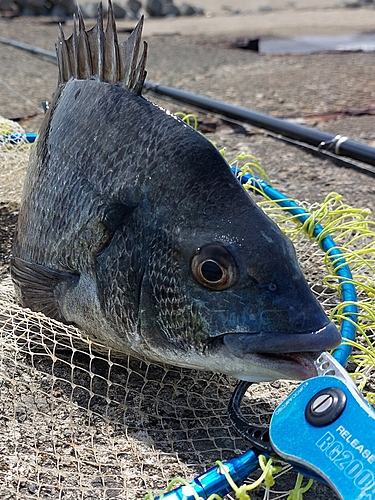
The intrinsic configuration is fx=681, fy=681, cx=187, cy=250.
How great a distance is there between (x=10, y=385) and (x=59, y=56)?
1.17 meters

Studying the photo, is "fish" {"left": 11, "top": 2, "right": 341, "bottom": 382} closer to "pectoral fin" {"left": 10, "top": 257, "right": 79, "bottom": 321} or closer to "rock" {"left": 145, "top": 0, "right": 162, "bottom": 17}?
"pectoral fin" {"left": 10, "top": 257, "right": 79, "bottom": 321}

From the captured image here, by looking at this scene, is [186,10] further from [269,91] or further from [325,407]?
[325,407]

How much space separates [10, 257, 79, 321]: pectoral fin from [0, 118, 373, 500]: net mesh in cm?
5

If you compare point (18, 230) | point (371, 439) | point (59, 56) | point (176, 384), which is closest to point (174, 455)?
point (176, 384)

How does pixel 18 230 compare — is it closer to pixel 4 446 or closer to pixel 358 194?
pixel 4 446

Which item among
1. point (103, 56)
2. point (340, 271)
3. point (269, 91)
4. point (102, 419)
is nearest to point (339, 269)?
point (340, 271)

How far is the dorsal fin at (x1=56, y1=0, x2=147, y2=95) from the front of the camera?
2143 millimetres

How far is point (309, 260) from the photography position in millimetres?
2951

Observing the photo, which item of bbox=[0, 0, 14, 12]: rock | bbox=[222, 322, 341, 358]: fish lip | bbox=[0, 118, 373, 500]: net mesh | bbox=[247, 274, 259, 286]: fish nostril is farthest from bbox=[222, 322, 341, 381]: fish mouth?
bbox=[0, 0, 14, 12]: rock

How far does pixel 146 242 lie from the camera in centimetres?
189

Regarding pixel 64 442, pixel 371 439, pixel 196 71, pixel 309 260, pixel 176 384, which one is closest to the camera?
pixel 371 439

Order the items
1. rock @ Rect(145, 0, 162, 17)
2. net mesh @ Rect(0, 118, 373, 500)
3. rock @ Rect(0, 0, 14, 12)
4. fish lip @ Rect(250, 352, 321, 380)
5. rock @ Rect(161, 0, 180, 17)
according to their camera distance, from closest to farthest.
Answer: fish lip @ Rect(250, 352, 321, 380), net mesh @ Rect(0, 118, 373, 500), rock @ Rect(0, 0, 14, 12), rock @ Rect(145, 0, 162, 17), rock @ Rect(161, 0, 180, 17)

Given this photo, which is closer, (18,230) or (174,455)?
(174,455)

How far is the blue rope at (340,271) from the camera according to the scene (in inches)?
76.2
